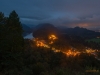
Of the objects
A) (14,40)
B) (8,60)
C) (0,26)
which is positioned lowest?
(8,60)

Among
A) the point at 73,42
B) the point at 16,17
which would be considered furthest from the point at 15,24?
the point at 73,42

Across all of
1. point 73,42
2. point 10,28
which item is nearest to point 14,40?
point 10,28

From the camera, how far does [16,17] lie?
85.7 ft

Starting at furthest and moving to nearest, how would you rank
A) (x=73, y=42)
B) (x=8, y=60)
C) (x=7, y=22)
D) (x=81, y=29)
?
(x=81, y=29) → (x=73, y=42) → (x=7, y=22) → (x=8, y=60)

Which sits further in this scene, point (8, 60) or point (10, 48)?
point (10, 48)

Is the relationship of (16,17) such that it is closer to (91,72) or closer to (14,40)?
(14,40)

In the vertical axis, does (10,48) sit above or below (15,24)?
below

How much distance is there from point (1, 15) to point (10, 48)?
11.8 ft

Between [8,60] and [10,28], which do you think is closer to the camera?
[8,60]

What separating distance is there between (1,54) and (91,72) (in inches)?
559

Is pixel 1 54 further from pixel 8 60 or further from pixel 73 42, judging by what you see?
pixel 73 42

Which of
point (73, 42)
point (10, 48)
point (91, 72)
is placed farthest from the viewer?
point (73, 42)

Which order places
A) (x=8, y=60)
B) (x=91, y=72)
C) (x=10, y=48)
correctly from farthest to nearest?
1. (x=10, y=48)
2. (x=8, y=60)
3. (x=91, y=72)

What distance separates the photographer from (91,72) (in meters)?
9.27
